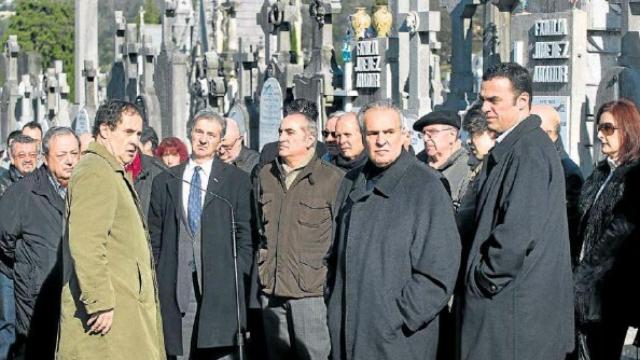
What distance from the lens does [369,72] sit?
17.3m

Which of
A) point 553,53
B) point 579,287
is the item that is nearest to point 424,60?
point 553,53

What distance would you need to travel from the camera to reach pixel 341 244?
680 cm

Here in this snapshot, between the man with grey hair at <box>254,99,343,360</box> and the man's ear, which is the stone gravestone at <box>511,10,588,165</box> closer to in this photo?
the man with grey hair at <box>254,99,343,360</box>

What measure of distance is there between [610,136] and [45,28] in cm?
6492

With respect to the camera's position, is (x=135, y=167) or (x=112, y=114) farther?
(x=135, y=167)

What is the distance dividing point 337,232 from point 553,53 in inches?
254

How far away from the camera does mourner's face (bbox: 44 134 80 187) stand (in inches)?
367

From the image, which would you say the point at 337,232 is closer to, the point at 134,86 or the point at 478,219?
the point at 478,219

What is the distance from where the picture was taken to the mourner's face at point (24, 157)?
1232 centimetres

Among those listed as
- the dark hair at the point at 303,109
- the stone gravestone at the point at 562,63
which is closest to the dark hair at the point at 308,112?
the dark hair at the point at 303,109

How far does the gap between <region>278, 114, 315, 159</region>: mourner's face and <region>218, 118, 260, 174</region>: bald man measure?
2.98m

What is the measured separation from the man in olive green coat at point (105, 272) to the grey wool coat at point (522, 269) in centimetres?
181

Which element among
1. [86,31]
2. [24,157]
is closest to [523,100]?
[24,157]

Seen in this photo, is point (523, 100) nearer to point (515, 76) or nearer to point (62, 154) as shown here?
point (515, 76)
